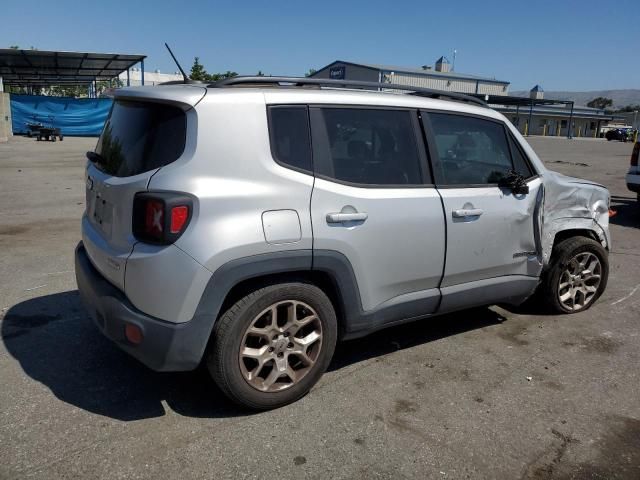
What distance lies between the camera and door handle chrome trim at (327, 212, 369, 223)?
10.2ft

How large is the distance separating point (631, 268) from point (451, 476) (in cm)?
498

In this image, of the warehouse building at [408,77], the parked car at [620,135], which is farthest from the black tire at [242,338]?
the parked car at [620,135]

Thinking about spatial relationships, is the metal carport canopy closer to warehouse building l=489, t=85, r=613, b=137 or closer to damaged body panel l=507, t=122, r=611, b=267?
damaged body panel l=507, t=122, r=611, b=267

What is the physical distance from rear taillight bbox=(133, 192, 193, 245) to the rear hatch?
12 centimetres

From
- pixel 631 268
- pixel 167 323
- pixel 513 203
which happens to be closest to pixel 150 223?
pixel 167 323

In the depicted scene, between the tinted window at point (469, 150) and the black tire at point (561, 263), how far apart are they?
98 centimetres

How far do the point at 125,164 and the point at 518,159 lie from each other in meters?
2.91

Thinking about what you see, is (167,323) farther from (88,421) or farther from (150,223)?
(88,421)

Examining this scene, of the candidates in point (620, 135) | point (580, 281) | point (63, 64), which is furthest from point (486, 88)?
point (580, 281)

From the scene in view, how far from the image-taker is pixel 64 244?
675 cm

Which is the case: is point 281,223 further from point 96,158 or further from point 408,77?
point 408,77

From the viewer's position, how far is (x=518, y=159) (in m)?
4.23

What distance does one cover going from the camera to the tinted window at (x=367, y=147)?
10.5 feet

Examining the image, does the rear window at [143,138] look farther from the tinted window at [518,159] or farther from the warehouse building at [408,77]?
the warehouse building at [408,77]
